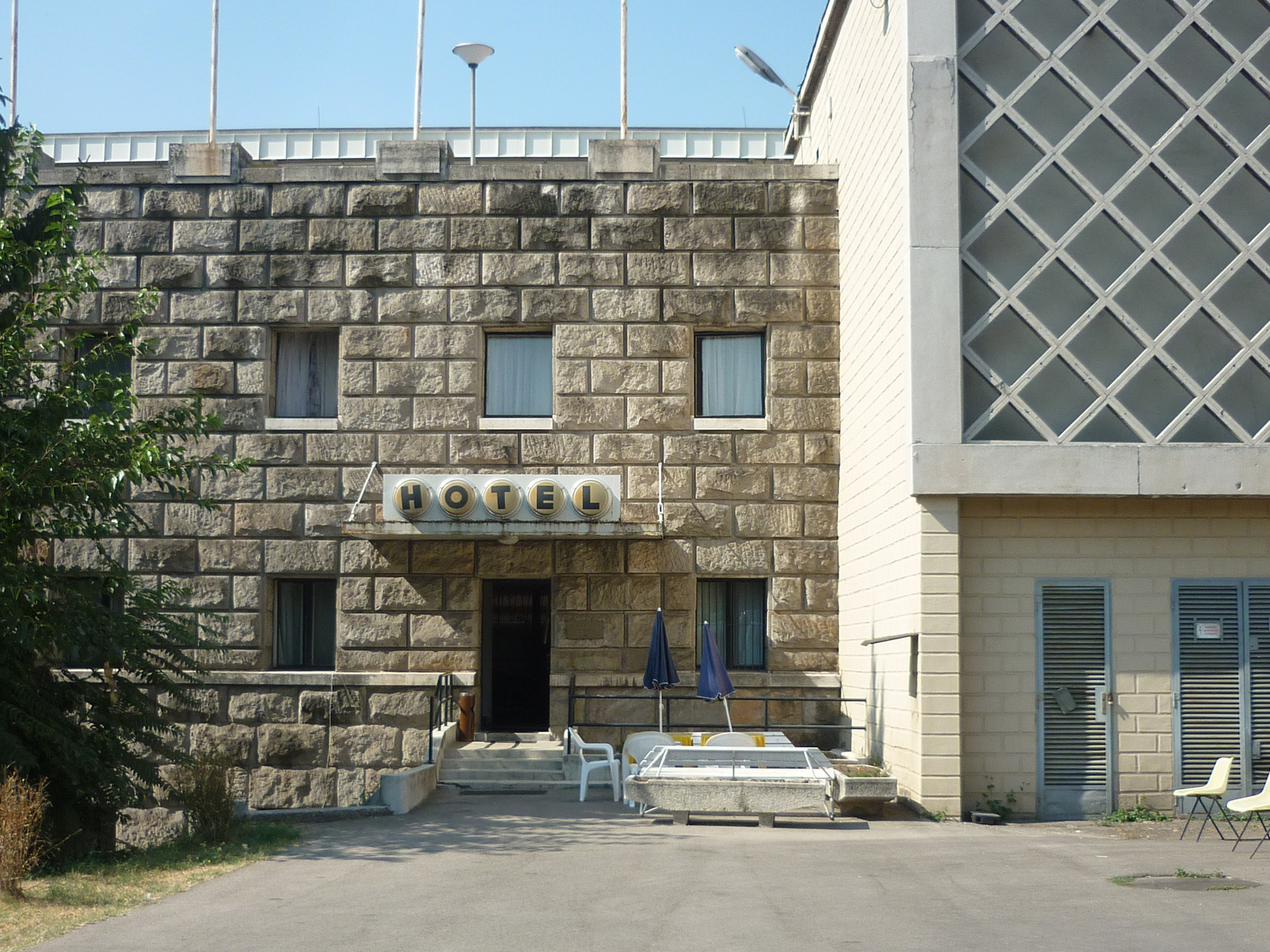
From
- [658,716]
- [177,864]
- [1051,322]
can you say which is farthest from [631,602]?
[177,864]

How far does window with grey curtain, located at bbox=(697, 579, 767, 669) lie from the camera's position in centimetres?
1967

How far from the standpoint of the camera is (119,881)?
35.6 ft

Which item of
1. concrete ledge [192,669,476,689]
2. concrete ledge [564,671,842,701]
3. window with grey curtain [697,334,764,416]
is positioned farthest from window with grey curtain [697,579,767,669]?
concrete ledge [192,669,476,689]

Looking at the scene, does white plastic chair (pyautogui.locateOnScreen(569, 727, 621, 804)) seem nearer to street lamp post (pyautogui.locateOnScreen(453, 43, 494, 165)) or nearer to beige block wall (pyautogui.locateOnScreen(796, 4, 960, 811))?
beige block wall (pyautogui.locateOnScreen(796, 4, 960, 811))

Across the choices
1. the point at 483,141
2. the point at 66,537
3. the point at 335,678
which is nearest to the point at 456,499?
the point at 335,678

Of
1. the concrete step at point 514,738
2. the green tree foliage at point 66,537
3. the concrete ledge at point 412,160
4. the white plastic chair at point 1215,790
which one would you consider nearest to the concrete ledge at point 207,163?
the concrete ledge at point 412,160

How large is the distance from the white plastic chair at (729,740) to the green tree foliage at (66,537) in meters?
6.38

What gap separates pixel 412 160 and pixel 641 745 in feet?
31.7

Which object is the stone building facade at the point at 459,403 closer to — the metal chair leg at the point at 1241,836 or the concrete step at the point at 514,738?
the concrete step at the point at 514,738

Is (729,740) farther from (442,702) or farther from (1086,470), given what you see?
(1086,470)

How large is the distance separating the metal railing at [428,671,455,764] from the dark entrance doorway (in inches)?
80.0

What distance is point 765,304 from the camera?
19641 millimetres

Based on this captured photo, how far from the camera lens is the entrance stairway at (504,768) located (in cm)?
1712

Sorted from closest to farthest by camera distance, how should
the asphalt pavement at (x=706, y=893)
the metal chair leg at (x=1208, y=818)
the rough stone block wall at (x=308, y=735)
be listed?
the asphalt pavement at (x=706, y=893)
the metal chair leg at (x=1208, y=818)
the rough stone block wall at (x=308, y=735)
